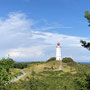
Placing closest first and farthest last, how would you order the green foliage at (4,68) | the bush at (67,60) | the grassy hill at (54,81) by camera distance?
the green foliage at (4,68)
the grassy hill at (54,81)
the bush at (67,60)

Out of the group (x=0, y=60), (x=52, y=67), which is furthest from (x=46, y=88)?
(x=52, y=67)

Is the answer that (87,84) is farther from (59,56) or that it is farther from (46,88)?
(59,56)

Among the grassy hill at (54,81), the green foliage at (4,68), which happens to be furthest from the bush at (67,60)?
the green foliage at (4,68)

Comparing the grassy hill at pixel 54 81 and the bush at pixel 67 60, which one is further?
the bush at pixel 67 60

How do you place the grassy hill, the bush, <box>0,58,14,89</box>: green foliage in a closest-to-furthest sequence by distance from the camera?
<box>0,58,14,89</box>: green foliage
the grassy hill
the bush

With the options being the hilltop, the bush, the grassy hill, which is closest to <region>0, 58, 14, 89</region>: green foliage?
the grassy hill

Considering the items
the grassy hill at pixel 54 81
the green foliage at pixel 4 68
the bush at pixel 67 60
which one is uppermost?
the bush at pixel 67 60

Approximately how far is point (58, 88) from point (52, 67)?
1171 inches

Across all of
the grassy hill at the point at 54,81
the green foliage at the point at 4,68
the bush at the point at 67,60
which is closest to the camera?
the green foliage at the point at 4,68

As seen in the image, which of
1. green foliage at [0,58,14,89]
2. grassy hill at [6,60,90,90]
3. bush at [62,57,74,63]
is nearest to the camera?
green foliage at [0,58,14,89]

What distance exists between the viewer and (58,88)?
24.8 meters

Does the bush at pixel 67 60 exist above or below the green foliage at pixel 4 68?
above

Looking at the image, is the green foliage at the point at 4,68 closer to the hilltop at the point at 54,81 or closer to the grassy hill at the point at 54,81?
the grassy hill at the point at 54,81

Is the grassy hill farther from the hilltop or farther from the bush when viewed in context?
the bush
